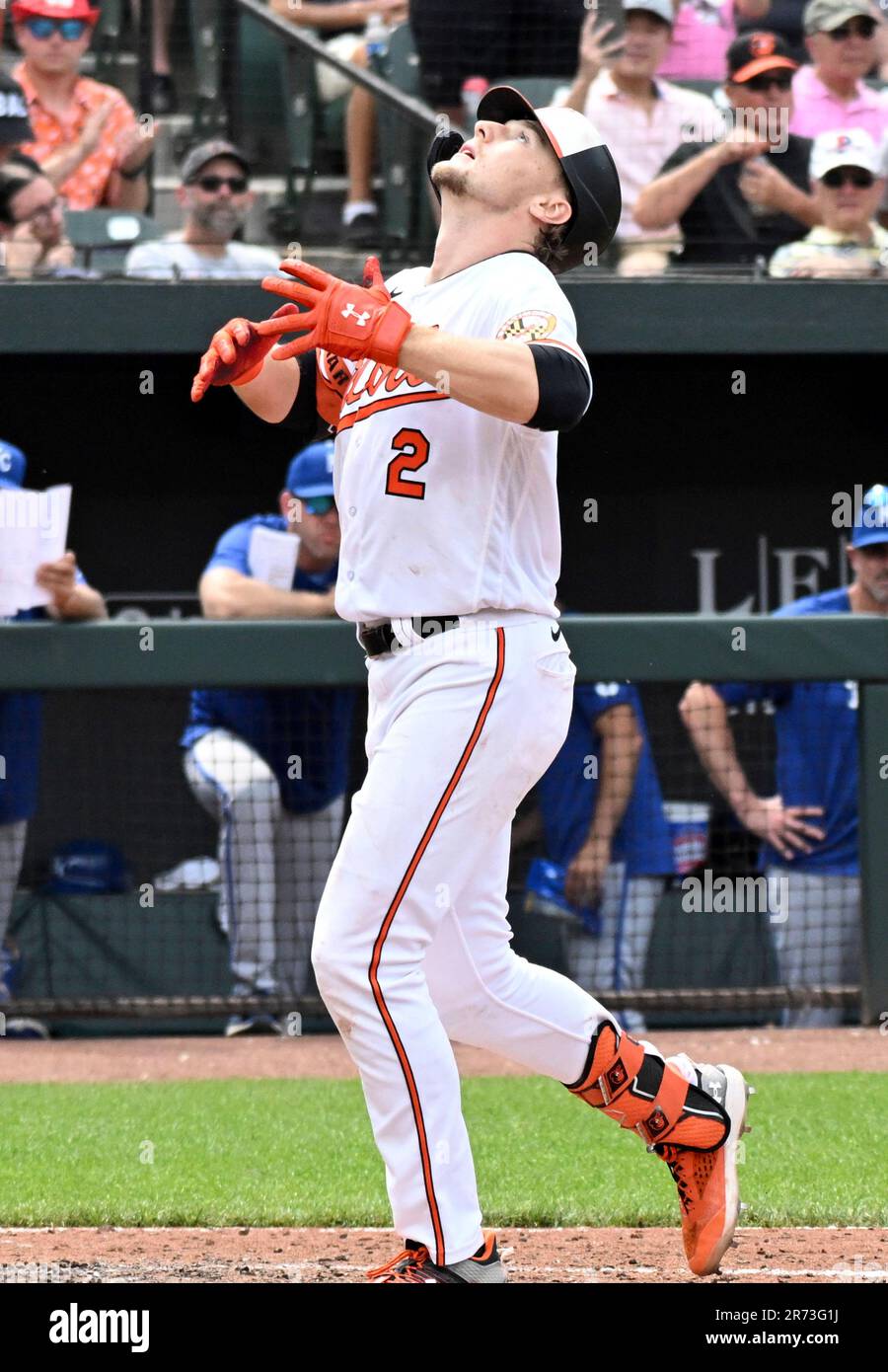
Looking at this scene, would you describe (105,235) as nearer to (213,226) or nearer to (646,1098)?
(213,226)

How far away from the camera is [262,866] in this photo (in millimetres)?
6070

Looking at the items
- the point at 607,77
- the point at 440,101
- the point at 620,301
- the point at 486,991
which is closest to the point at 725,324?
the point at 620,301

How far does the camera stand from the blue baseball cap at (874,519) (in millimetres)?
6262

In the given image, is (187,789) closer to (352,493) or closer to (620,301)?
(620,301)

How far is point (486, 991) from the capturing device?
308cm

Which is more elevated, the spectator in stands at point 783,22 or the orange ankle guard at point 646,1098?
the spectator in stands at point 783,22

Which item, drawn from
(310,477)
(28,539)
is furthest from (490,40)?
(28,539)

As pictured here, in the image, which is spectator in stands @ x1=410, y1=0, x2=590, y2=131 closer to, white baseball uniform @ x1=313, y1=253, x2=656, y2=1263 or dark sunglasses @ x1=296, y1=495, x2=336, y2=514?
dark sunglasses @ x1=296, y1=495, x2=336, y2=514

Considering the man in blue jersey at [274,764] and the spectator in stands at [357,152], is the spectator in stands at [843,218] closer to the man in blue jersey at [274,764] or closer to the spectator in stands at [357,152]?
the spectator in stands at [357,152]

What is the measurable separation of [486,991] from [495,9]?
5663 mm

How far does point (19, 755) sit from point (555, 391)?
3.82 m

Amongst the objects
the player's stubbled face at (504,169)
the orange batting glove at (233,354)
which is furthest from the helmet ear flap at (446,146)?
the orange batting glove at (233,354)

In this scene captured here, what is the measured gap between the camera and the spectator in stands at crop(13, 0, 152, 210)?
24.3 feet

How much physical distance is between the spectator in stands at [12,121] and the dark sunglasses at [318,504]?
6.43ft
